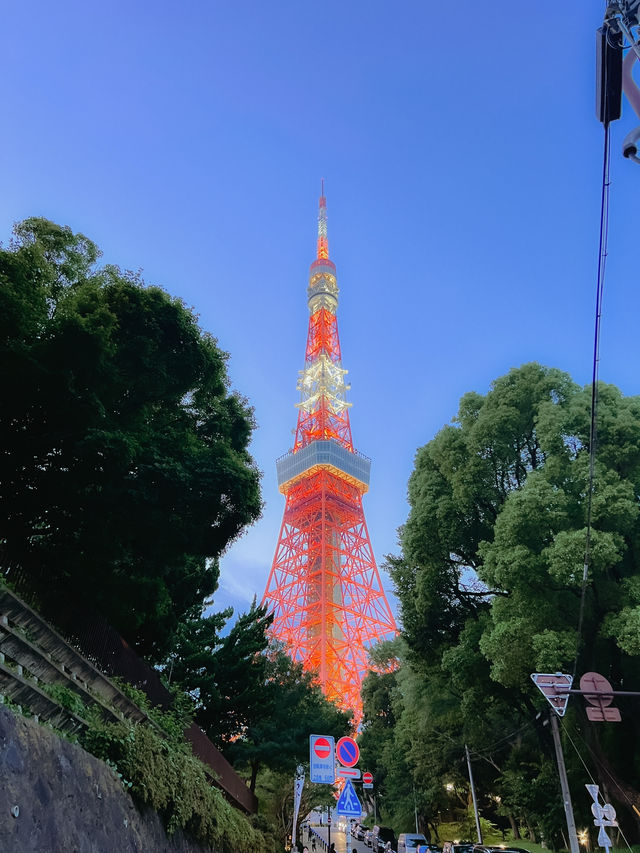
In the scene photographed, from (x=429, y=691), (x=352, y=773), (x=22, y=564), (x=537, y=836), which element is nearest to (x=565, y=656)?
(x=352, y=773)

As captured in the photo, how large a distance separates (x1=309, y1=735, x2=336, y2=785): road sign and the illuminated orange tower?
36.3 m

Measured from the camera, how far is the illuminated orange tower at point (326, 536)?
4794cm

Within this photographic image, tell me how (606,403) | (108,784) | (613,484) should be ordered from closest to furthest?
(108,784) < (613,484) < (606,403)

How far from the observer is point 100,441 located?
27.3 feet

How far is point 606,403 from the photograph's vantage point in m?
14.4

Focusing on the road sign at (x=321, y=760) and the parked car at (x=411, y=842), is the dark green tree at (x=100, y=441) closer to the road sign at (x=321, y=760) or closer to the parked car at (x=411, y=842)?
the road sign at (x=321, y=760)

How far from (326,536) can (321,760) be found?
146 feet

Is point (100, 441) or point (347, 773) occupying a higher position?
point (100, 441)

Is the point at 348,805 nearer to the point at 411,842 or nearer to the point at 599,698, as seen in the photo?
the point at 599,698

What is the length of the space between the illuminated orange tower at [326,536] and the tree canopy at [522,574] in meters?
27.6

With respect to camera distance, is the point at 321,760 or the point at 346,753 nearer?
the point at 321,760

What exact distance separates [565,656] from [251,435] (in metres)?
8.44

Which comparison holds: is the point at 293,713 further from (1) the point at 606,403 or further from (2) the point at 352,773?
(1) the point at 606,403

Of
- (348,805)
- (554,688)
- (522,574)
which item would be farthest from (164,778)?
(522,574)
